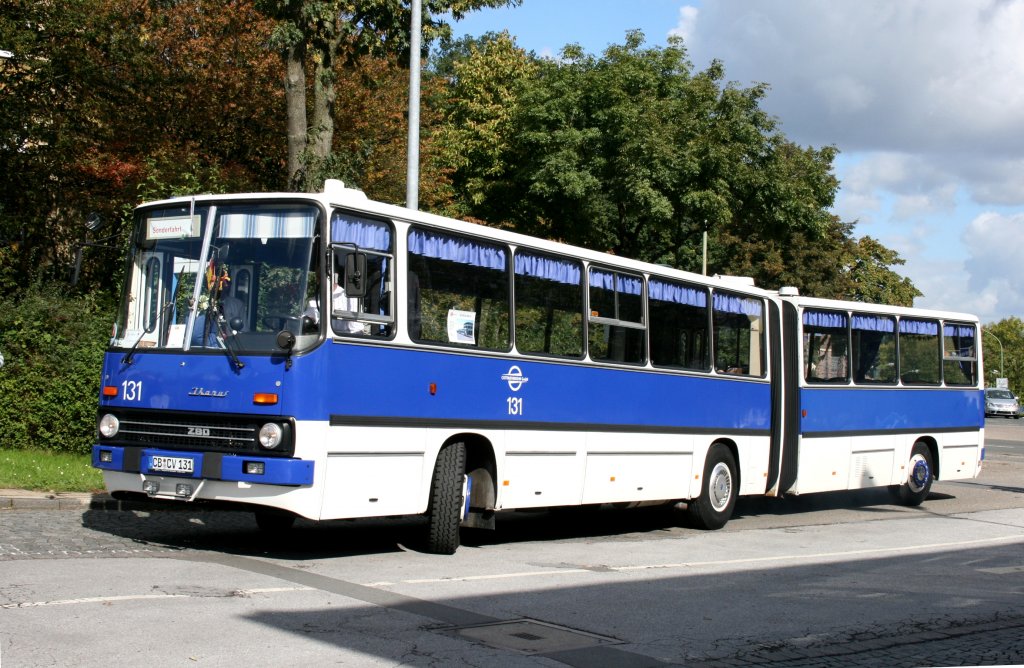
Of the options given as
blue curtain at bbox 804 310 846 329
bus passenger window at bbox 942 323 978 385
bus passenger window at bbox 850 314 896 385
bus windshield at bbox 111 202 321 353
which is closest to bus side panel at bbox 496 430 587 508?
bus windshield at bbox 111 202 321 353

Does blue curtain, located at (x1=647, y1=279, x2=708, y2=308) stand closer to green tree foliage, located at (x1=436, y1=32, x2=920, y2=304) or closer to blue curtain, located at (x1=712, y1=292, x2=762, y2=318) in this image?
blue curtain, located at (x1=712, y1=292, x2=762, y2=318)

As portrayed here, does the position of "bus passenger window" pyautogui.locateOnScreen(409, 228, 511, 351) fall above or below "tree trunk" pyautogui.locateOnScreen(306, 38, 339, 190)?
below

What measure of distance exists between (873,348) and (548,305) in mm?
8343

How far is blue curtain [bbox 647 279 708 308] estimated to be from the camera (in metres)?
15.4

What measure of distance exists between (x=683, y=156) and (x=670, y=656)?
31.5 metres

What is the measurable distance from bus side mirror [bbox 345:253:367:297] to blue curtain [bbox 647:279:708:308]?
5.63m

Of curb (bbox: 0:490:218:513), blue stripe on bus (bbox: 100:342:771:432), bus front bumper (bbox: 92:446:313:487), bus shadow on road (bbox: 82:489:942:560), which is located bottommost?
bus shadow on road (bbox: 82:489:942:560)

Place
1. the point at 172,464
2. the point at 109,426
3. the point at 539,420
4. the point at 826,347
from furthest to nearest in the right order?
1. the point at 826,347
2. the point at 539,420
3. the point at 109,426
4. the point at 172,464

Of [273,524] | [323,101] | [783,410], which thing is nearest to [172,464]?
[273,524]

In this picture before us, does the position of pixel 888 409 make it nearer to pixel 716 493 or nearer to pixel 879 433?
pixel 879 433

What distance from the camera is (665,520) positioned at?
17.4 meters

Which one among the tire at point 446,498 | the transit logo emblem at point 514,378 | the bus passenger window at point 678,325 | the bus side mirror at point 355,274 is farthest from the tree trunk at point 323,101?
the bus side mirror at point 355,274

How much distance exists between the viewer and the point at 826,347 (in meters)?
18.8

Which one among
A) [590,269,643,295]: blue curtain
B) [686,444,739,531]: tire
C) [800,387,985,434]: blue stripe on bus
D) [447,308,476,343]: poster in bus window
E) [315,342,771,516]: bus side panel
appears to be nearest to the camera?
[315,342,771,516]: bus side panel
